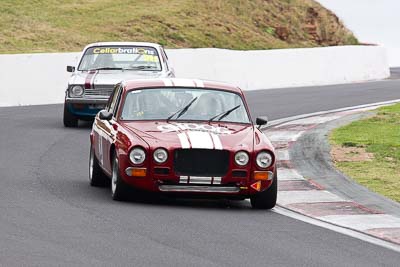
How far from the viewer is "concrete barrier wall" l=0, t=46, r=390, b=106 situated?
29625 mm

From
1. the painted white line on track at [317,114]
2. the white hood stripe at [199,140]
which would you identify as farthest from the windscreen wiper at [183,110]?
the painted white line on track at [317,114]

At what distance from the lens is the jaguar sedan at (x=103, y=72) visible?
2227 cm

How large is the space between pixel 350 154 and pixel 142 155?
6.51m

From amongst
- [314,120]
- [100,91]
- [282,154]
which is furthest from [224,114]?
[314,120]

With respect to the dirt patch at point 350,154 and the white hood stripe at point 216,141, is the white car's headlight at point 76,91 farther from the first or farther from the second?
the white hood stripe at point 216,141

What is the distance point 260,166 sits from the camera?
12.9 m

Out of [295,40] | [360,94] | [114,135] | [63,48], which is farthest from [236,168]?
[295,40]

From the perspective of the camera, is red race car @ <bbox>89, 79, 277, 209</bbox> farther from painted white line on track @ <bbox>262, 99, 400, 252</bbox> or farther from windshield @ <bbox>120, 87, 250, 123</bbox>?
painted white line on track @ <bbox>262, 99, 400, 252</bbox>

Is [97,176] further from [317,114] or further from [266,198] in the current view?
[317,114]

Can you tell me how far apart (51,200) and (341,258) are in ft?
12.9

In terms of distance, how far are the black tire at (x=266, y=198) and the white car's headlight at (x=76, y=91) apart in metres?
9.76

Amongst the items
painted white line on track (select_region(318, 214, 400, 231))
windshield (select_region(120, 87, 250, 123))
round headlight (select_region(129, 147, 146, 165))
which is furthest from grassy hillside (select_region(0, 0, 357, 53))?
painted white line on track (select_region(318, 214, 400, 231))

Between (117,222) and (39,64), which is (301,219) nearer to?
(117,222)

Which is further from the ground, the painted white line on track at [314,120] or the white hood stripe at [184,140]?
the white hood stripe at [184,140]
